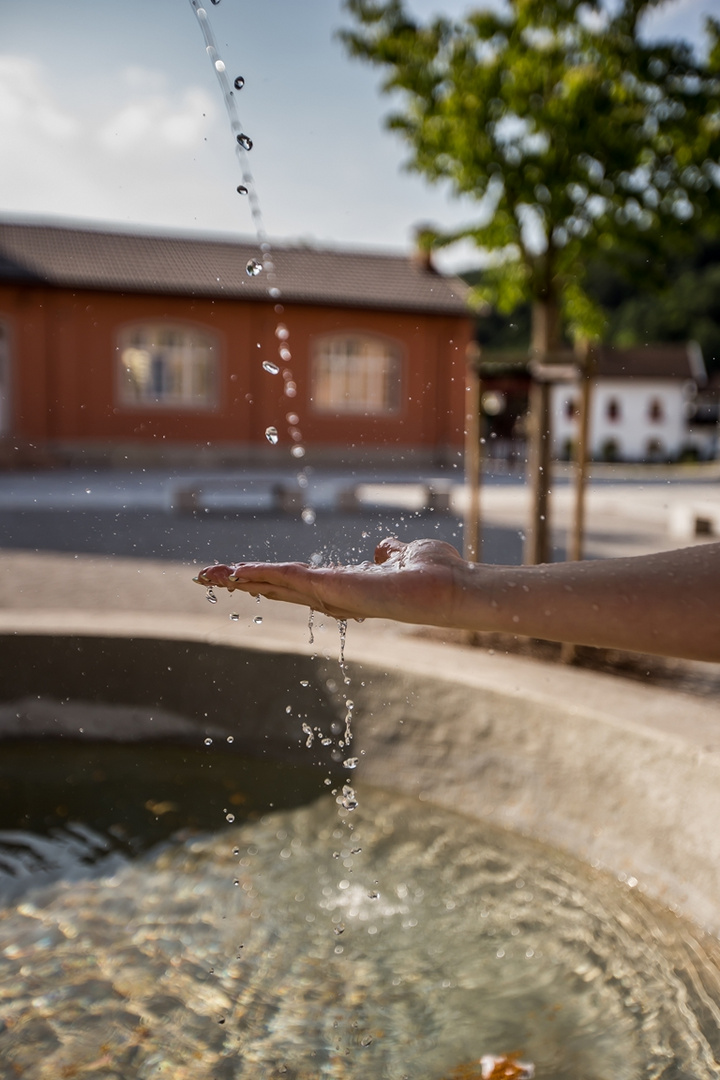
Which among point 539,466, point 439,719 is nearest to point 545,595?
point 439,719

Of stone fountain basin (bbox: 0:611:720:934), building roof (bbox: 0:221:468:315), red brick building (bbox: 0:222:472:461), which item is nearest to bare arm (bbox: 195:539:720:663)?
stone fountain basin (bbox: 0:611:720:934)

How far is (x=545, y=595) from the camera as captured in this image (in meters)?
1.80

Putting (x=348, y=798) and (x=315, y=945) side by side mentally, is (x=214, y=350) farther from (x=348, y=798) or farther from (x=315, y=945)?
(x=315, y=945)

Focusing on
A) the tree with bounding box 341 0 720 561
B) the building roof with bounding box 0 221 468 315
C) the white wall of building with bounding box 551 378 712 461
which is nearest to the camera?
the tree with bounding box 341 0 720 561

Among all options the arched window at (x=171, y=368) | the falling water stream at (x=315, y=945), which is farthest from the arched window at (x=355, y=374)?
the falling water stream at (x=315, y=945)

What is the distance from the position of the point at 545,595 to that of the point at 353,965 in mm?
1386

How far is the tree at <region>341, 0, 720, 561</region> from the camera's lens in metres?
9.12

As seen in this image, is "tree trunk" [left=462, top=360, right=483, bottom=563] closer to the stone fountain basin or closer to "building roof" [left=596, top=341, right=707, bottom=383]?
the stone fountain basin

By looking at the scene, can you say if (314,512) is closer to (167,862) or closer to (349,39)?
(349,39)

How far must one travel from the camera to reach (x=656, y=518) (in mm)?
13703

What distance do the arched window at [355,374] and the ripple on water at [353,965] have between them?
2168cm

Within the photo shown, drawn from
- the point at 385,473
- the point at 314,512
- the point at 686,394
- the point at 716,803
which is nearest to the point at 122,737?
the point at 716,803

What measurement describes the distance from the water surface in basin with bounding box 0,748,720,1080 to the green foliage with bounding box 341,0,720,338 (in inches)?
275

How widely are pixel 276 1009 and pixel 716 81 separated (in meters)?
10.8
